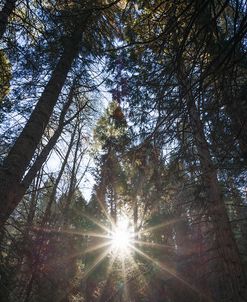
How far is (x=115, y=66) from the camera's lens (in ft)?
12.7

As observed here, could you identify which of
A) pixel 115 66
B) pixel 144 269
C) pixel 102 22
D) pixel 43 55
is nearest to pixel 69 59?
pixel 43 55

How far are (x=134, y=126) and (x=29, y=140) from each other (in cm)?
232

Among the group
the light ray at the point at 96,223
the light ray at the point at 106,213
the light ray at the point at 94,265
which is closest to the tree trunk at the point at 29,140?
the light ray at the point at 96,223

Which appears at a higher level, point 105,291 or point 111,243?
point 111,243

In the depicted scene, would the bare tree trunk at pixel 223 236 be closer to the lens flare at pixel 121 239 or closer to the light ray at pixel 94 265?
the lens flare at pixel 121 239

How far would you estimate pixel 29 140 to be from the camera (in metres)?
4.09

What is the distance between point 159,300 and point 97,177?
7.87m

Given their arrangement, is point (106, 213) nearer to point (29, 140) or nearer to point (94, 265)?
point (94, 265)

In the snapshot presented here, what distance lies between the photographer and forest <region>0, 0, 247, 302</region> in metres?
2.98

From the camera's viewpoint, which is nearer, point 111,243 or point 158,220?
point 158,220

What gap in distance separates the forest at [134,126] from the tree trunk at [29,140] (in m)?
0.02

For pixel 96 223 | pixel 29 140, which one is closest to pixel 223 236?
pixel 29 140

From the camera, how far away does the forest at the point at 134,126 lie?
2.98 m

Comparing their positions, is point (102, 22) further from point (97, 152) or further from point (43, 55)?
point (97, 152)
